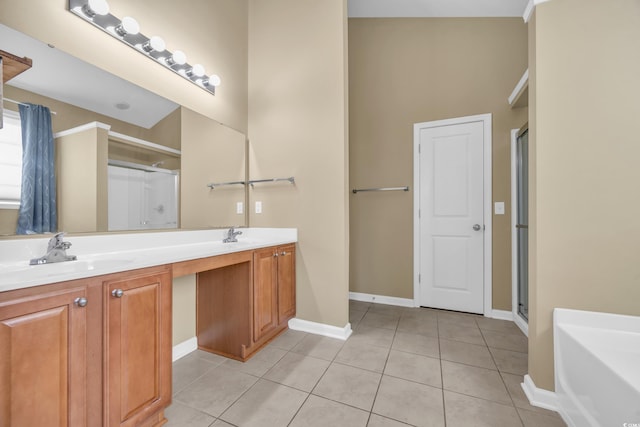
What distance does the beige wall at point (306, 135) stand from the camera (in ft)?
6.98

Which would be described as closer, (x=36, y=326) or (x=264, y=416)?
(x=36, y=326)

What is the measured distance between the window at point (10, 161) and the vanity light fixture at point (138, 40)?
662 mm

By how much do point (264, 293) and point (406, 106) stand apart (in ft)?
7.96

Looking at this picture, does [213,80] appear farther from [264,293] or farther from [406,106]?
[406,106]

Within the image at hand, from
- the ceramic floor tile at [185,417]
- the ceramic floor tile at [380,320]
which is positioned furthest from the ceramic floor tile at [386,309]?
the ceramic floor tile at [185,417]

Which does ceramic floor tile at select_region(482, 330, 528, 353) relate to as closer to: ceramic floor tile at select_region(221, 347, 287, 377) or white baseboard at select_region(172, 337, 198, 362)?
ceramic floor tile at select_region(221, 347, 287, 377)

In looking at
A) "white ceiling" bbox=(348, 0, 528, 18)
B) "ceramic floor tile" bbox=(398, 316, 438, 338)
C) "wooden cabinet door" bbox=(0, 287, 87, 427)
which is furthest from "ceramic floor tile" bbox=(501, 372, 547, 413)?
"white ceiling" bbox=(348, 0, 528, 18)

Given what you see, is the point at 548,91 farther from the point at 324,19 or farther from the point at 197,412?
the point at 197,412

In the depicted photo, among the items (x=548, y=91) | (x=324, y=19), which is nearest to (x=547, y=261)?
(x=548, y=91)

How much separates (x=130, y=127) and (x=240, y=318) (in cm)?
140

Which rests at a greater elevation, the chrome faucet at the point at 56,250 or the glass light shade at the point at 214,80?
the glass light shade at the point at 214,80

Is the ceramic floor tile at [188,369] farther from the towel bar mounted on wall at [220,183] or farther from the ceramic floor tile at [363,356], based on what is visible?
the towel bar mounted on wall at [220,183]

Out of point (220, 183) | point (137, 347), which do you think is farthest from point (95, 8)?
point (137, 347)

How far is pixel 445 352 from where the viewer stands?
74.4 inches
